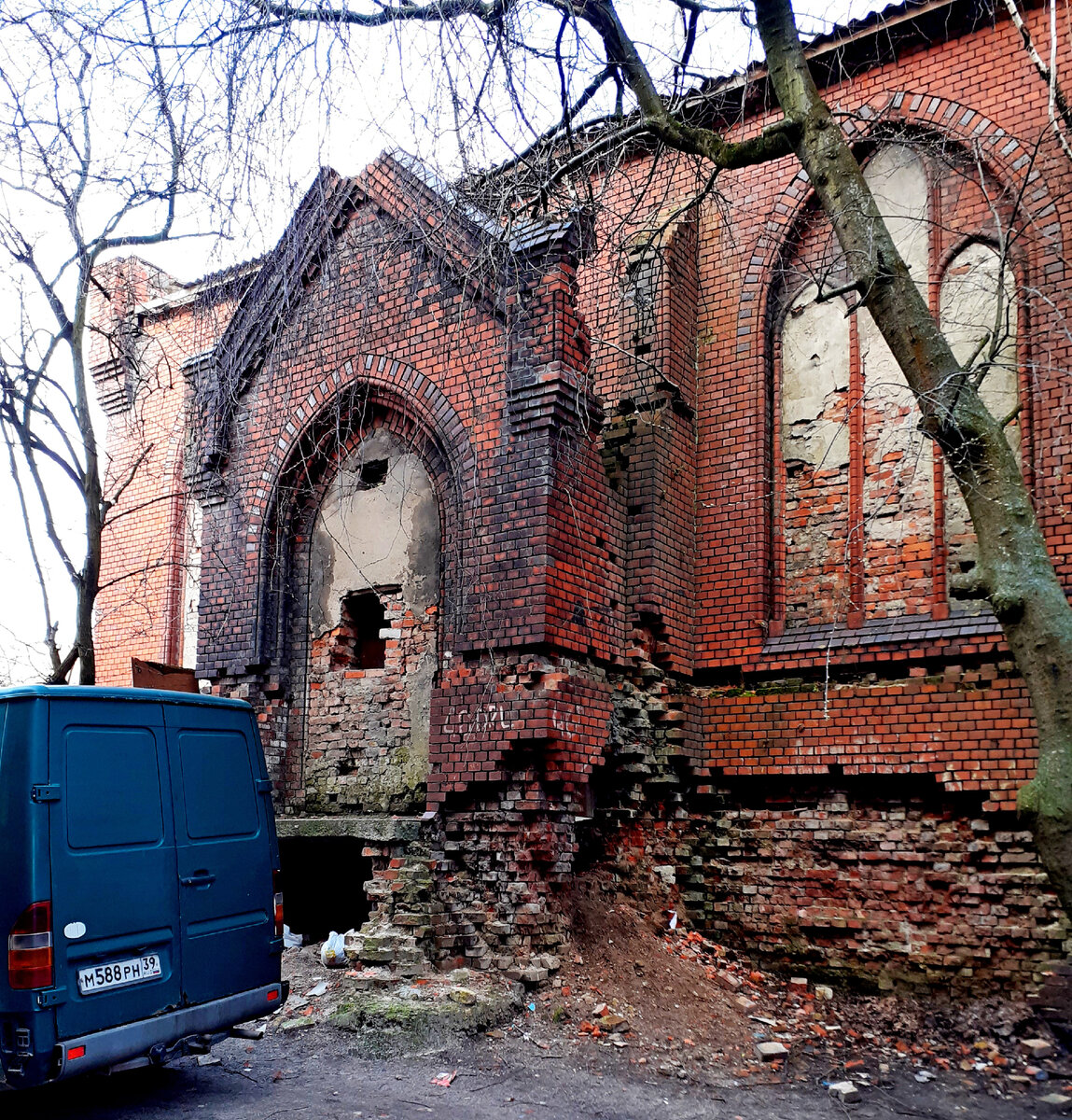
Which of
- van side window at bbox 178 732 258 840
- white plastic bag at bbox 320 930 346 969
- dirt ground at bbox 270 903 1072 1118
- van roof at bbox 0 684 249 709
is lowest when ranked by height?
dirt ground at bbox 270 903 1072 1118

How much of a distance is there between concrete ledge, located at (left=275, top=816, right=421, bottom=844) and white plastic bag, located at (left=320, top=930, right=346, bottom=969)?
2.65 feet

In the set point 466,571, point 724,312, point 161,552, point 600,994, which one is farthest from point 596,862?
point 161,552

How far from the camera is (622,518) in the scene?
9289 millimetres

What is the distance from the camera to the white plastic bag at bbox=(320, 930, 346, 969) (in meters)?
8.16

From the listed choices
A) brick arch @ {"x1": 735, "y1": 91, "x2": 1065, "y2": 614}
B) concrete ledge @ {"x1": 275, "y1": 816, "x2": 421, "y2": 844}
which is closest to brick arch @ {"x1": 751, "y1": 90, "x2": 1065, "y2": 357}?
brick arch @ {"x1": 735, "y1": 91, "x2": 1065, "y2": 614}

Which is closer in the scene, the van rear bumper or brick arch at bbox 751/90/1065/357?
the van rear bumper

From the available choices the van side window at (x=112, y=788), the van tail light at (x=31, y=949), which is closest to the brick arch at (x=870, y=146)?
the van side window at (x=112, y=788)

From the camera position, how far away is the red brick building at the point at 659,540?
8.14 metres

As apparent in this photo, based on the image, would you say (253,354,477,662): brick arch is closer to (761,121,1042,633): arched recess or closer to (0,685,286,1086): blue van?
(761,121,1042,633): arched recess

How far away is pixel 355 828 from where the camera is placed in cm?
870

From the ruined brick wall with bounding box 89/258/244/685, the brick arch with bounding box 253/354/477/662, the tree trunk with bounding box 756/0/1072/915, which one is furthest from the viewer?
the ruined brick wall with bounding box 89/258/244/685

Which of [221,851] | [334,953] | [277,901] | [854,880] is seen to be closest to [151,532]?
[334,953]

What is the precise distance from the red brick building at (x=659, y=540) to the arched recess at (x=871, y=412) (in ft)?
0.10

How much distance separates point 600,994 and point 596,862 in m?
1.43
